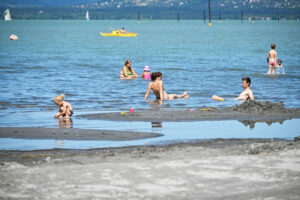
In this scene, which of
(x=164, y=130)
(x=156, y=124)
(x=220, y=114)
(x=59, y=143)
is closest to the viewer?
(x=59, y=143)

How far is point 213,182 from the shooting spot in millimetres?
7797

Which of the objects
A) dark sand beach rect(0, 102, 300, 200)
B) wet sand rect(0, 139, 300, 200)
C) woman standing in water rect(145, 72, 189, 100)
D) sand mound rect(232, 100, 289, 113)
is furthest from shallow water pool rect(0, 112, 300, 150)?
woman standing in water rect(145, 72, 189, 100)

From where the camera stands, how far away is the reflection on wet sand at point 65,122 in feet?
44.7

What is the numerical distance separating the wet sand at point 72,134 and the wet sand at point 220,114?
6.66 ft

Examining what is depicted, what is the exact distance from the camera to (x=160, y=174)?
814cm

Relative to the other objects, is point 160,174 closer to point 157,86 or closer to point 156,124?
point 156,124

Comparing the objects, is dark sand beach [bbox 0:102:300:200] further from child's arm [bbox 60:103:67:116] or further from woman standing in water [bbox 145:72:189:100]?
woman standing in water [bbox 145:72:189:100]

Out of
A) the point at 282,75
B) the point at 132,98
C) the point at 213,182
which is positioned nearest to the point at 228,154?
the point at 213,182

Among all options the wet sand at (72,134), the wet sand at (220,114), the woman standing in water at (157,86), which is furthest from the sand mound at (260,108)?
the woman standing in water at (157,86)

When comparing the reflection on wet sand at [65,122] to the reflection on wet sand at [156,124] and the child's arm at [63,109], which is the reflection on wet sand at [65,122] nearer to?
the child's arm at [63,109]

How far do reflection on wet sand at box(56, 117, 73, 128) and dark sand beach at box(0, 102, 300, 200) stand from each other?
2.85 m

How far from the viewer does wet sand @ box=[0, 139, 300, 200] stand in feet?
24.2

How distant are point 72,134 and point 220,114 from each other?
4489mm

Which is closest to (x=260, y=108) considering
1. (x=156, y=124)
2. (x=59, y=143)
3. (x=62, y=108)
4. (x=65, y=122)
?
(x=156, y=124)
